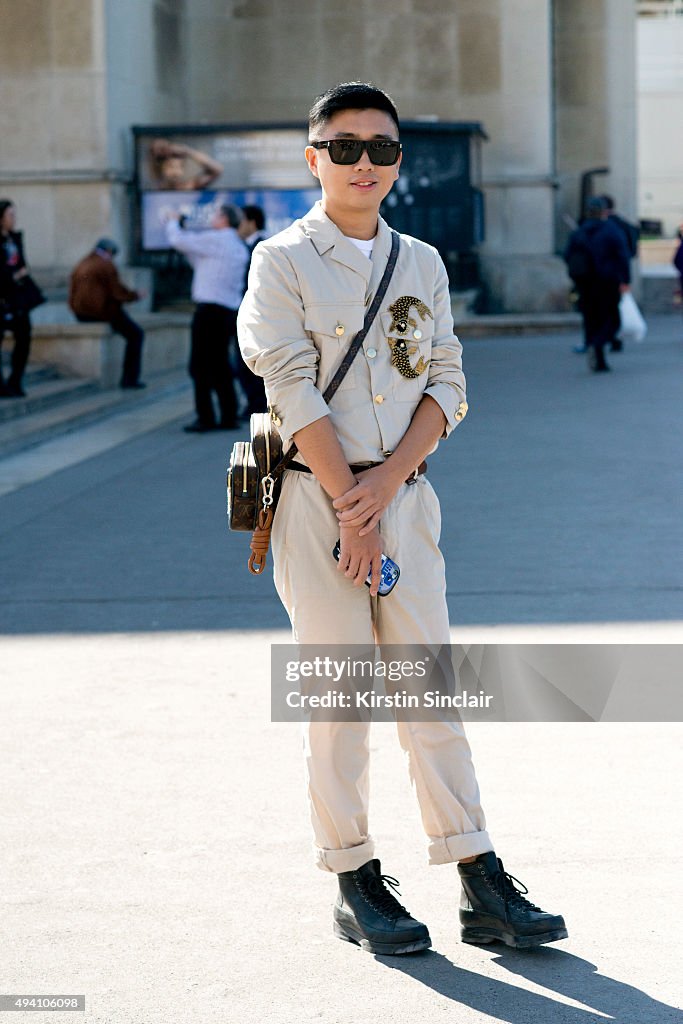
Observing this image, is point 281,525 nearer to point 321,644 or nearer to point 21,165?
point 321,644

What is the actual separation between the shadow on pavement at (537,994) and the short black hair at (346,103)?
1.84m

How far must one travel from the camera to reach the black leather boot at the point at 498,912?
359 centimetres

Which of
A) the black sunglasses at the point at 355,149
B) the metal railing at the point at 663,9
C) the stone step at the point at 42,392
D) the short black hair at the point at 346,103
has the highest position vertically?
the metal railing at the point at 663,9

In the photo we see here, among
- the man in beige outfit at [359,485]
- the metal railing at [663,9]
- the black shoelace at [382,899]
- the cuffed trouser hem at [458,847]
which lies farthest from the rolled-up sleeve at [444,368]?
the metal railing at [663,9]

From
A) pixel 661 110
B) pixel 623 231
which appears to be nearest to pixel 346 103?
pixel 623 231

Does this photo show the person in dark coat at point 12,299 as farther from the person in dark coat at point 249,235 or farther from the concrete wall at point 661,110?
the concrete wall at point 661,110

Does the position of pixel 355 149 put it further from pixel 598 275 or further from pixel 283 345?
pixel 598 275

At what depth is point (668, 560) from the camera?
7770 millimetres

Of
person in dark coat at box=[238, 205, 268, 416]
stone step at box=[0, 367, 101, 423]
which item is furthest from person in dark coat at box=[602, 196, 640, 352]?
stone step at box=[0, 367, 101, 423]

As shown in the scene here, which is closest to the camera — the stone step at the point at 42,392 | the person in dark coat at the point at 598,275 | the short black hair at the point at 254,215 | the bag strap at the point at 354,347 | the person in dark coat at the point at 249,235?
the bag strap at the point at 354,347

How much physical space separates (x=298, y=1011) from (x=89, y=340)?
1378 centimetres

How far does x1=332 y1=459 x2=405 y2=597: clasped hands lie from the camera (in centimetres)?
351

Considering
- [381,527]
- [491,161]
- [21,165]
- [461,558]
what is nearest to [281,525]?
[381,527]

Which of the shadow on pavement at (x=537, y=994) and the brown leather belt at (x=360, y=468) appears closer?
the shadow on pavement at (x=537, y=994)
